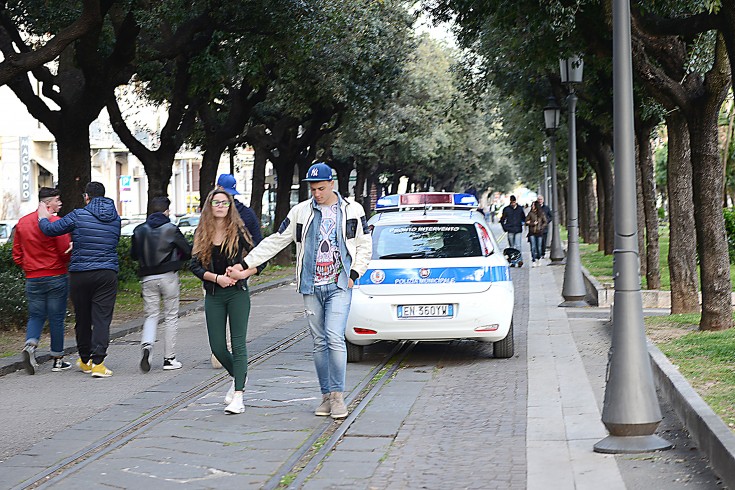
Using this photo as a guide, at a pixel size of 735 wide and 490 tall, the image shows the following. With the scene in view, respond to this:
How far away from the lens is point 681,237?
15469 mm

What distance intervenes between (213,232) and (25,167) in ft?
143

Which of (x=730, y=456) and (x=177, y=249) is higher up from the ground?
(x=177, y=249)

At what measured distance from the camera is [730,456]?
6.34m

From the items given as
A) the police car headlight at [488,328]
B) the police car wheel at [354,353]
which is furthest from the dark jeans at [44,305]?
the police car headlight at [488,328]

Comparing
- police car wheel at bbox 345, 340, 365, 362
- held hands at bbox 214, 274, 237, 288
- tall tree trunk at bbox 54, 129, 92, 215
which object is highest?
tall tree trunk at bbox 54, 129, 92, 215

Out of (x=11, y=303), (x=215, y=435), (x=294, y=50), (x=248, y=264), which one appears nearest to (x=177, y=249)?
(x=248, y=264)

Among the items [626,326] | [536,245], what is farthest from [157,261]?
[536,245]

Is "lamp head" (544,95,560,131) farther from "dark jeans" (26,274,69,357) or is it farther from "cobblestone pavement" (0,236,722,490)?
"dark jeans" (26,274,69,357)

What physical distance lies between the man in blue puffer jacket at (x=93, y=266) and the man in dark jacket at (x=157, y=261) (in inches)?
13.4

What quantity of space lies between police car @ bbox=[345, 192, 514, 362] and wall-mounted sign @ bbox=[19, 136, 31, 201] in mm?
41398

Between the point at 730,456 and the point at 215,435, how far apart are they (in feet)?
11.8

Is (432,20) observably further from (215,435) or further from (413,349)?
(215,435)

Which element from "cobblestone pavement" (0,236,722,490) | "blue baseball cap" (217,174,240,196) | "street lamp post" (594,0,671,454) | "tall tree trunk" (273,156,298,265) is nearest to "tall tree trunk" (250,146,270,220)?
"tall tree trunk" (273,156,298,265)

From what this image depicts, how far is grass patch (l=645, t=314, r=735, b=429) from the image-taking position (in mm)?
8487
